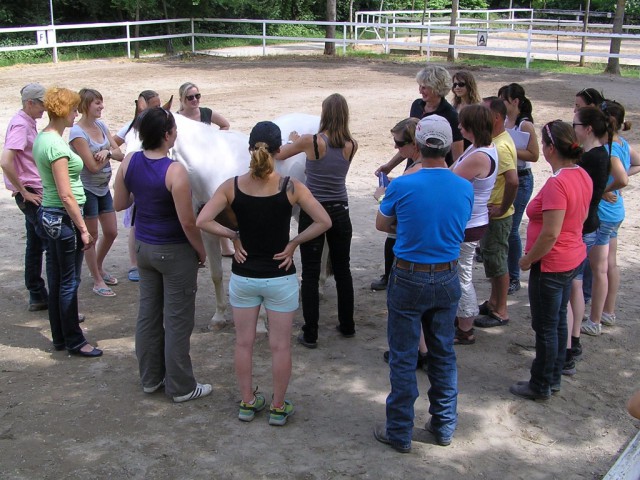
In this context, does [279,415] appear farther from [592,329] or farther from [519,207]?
[519,207]

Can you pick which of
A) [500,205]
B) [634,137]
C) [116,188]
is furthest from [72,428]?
[634,137]

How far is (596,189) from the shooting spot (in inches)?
173

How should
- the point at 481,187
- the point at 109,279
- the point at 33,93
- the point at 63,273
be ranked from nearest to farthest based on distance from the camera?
the point at 481,187 < the point at 63,273 < the point at 33,93 < the point at 109,279

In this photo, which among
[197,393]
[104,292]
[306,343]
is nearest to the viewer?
[197,393]

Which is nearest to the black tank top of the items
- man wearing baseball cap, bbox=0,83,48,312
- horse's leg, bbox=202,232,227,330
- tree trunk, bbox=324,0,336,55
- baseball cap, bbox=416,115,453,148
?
baseball cap, bbox=416,115,453,148

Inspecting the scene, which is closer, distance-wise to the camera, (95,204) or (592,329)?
(592,329)

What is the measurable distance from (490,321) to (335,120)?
200 cm

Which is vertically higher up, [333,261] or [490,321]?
[333,261]

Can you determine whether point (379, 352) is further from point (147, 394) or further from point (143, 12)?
point (143, 12)

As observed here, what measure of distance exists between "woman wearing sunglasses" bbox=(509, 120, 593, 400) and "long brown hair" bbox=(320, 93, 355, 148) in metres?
1.34

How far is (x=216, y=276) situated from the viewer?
5.38 meters

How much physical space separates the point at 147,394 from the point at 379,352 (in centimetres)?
164

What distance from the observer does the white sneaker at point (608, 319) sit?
535 centimetres

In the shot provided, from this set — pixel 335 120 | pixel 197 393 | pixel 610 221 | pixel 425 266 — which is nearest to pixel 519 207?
pixel 610 221
